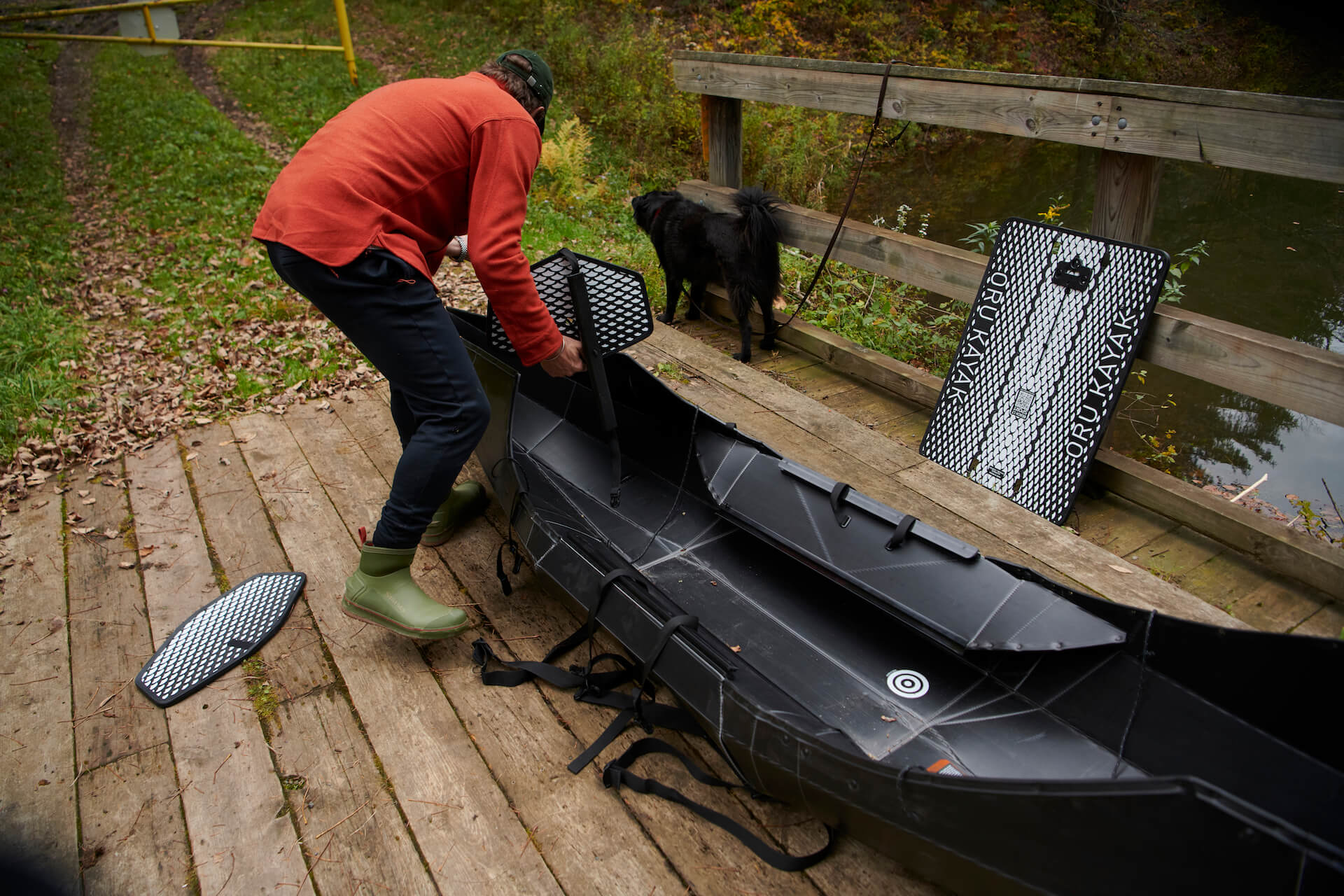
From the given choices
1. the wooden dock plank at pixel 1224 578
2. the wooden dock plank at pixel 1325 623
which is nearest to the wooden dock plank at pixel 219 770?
the wooden dock plank at pixel 1224 578

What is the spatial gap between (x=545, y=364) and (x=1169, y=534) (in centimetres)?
252

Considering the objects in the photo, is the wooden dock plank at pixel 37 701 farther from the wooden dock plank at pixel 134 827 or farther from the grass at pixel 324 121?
the grass at pixel 324 121

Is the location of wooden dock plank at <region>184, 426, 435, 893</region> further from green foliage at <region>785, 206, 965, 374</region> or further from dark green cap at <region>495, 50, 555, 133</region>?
green foliage at <region>785, 206, 965, 374</region>

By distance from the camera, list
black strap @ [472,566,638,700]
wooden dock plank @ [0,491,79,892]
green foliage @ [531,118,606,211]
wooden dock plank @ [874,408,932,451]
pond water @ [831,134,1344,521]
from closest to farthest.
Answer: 1. wooden dock plank @ [0,491,79,892]
2. black strap @ [472,566,638,700]
3. wooden dock plank @ [874,408,932,451]
4. pond water @ [831,134,1344,521]
5. green foliage @ [531,118,606,211]

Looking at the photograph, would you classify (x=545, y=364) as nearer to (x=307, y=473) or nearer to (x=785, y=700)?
(x=785, y=700)

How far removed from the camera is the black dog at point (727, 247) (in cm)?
464

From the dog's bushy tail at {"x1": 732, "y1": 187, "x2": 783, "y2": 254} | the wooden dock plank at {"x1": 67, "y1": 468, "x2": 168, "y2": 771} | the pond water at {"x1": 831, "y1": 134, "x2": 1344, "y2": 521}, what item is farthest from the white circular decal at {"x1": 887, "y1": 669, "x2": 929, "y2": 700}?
the pond water at {"x1": 831, "y1": 134, "x2": 1344, "y2": 521}

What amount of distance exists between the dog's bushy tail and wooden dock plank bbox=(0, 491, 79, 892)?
3.78m

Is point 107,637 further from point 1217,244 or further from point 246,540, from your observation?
point 1217,244

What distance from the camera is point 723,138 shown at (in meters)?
5.12

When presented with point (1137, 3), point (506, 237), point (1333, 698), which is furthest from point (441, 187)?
point (1137, 3)

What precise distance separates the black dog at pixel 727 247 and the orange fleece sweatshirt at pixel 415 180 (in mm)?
2457

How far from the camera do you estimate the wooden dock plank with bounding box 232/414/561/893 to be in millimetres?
1970

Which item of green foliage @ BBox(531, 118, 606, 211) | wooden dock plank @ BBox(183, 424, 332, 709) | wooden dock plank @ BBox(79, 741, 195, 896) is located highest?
green foliage @ BBox(531, 118, 606, 211)
